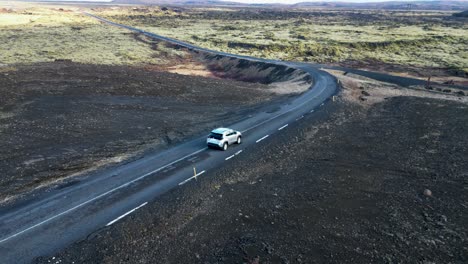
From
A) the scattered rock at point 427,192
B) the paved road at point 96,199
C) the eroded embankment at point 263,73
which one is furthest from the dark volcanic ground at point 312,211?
the eroded embankment at point 263,73

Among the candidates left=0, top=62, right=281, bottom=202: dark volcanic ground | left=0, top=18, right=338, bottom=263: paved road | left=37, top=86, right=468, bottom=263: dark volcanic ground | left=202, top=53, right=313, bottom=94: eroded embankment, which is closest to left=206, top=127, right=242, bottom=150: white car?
left=0, top=18, right=338, bottom=263: paved road

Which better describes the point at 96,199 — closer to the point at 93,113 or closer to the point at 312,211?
the point at 312,211

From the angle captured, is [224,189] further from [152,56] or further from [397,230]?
[152,56]

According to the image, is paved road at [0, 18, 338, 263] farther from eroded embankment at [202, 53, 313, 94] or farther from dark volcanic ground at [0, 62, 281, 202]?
eroded embankment at [202, 53, 313, 94]

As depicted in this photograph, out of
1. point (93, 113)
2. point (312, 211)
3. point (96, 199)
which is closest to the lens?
point (312, 211)

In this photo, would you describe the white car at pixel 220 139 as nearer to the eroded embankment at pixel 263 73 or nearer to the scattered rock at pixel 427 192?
the scattered rock at pixel 427 192

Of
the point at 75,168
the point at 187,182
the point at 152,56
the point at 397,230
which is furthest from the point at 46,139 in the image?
the point at 152,56

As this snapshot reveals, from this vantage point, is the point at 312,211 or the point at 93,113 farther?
the point at 93,113

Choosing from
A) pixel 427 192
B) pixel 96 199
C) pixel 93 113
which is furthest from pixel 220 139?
pixel 93 113
